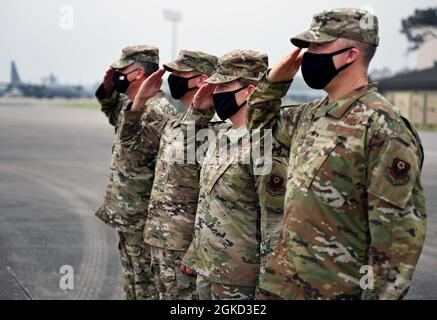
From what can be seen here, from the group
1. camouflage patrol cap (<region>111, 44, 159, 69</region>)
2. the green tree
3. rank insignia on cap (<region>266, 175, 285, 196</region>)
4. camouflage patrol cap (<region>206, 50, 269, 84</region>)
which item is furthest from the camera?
the green tree

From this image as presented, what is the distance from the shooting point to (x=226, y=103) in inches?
133

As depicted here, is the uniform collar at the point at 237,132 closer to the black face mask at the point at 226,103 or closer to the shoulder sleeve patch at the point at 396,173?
the black face mask at the point at 226,103

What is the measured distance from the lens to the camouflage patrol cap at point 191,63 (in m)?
4.10

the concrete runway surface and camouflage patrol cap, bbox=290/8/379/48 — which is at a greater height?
camouflage patrol cap, bbox=290/8/379/48

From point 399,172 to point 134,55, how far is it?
9.06 ft

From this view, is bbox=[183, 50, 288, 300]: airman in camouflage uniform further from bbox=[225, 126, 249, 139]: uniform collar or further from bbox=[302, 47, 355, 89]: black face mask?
bbox=[302, 47, 355, 89]: black face mask

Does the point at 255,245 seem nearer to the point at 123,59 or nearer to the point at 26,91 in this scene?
the point at 123,59

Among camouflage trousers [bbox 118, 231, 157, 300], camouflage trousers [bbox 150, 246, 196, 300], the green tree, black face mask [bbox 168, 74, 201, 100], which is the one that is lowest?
the green tree

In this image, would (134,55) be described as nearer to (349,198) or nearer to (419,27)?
(349,198)

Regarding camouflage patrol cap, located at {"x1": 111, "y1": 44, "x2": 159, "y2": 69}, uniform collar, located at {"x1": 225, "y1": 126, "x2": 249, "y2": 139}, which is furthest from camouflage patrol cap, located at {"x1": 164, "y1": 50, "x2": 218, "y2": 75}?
uniform collar, located at {"x1": 225, "y1": 126, "x2": 249, "y2": 139}

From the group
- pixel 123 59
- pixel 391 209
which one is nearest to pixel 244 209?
pixel 391 209

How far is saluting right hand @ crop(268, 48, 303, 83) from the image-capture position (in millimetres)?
2744

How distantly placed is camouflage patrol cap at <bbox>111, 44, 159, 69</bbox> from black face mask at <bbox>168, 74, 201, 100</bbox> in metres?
0.71

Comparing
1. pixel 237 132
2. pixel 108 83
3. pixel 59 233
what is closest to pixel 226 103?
pixel 237 132
